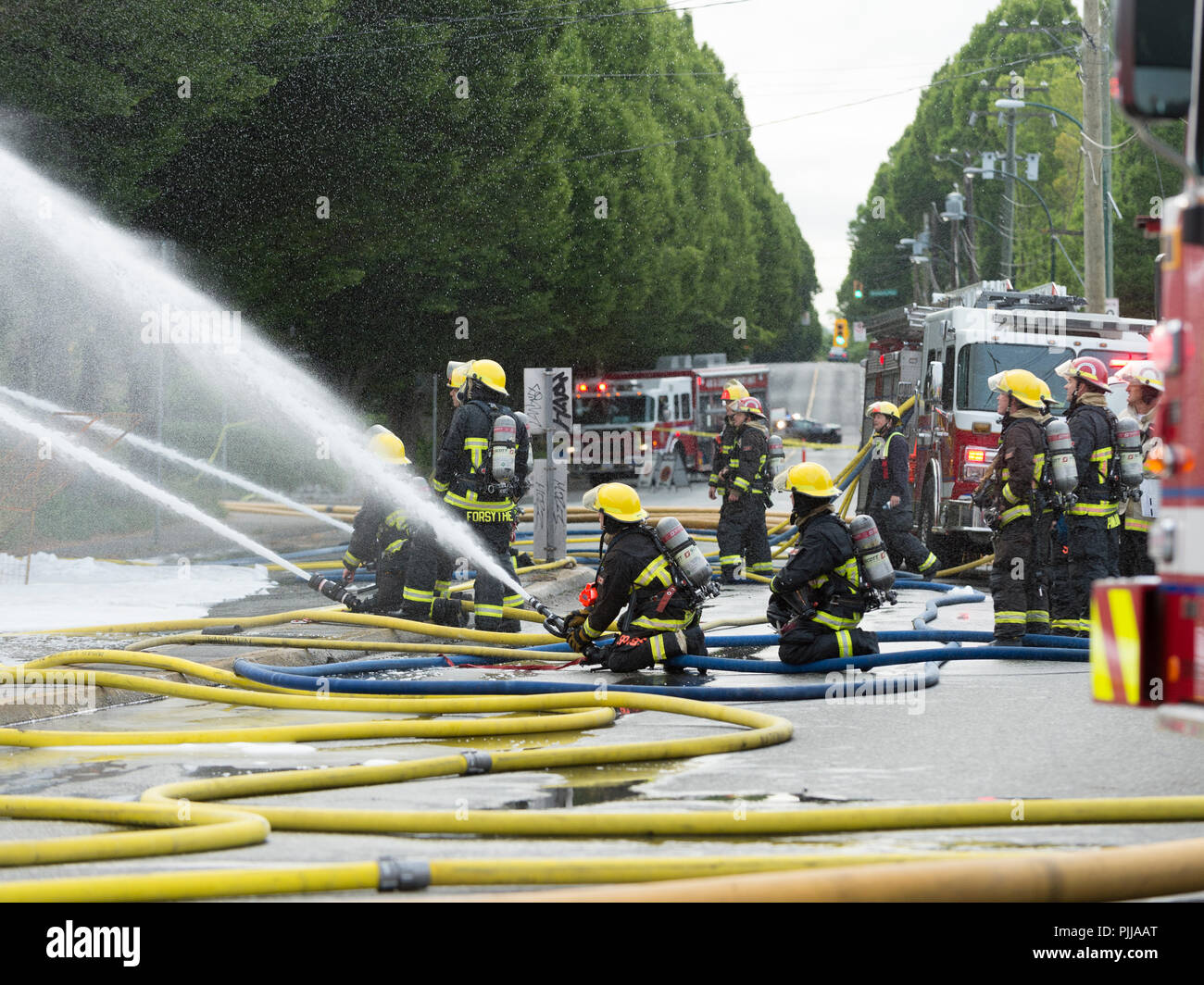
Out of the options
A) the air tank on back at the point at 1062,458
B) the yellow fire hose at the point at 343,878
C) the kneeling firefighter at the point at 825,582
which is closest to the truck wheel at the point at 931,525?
the air tank on back at the point at 1062,458

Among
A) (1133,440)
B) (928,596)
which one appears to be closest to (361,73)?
(928,596)

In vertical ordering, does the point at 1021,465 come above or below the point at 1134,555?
above

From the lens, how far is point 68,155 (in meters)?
16.7

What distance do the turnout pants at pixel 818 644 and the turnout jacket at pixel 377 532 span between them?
9.25 ft

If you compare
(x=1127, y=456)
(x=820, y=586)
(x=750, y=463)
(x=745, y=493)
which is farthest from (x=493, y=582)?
(x=750, y=463)

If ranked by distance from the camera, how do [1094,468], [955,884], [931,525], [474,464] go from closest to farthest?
[955,884] < [1094,468] < [474,464] < [931,525]

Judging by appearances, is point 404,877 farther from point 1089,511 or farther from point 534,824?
point 1089,511

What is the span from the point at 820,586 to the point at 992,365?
681 centimetres

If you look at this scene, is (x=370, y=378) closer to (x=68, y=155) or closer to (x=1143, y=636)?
(x=68, y=155)

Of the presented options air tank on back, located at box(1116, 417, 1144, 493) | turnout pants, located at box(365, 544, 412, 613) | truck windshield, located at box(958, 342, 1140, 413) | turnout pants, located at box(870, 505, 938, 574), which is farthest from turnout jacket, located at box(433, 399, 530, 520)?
truck windshield, located at box(958, 342, 1140, 413)

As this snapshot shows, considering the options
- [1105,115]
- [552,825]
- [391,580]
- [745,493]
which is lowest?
[552,825]

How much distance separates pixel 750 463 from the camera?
48.0 ft

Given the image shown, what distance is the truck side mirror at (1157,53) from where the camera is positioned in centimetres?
383
